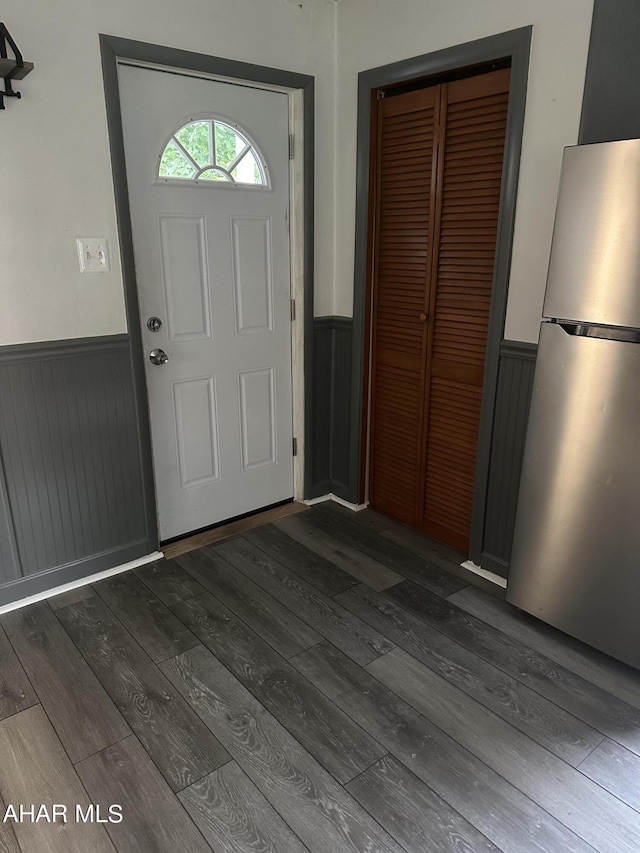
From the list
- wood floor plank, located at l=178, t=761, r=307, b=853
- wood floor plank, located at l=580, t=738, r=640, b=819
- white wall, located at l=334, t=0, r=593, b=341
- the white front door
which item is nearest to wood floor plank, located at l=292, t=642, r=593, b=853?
wood floor plank, located at l=580, t=738, r=640, b=819

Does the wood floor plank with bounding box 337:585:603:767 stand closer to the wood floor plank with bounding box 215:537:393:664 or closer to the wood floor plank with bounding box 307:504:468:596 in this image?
the wood floor plank with bounding box 215:537:393:664

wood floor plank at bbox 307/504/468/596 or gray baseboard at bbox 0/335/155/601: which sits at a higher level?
gray baseboard at bbox 0/335/155/601

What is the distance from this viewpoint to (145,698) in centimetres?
187

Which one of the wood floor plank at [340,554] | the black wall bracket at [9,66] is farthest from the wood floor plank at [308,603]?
the black wall bracket at [9,66]

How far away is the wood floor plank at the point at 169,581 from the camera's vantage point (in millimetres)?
2385

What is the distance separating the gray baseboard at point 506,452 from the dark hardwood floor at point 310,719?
0.19 m

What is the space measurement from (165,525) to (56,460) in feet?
2.06

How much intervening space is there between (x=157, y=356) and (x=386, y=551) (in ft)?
4.40

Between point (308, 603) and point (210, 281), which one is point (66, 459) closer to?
point (210, 281)

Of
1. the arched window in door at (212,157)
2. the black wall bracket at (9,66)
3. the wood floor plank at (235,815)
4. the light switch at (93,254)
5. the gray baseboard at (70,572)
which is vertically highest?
the black wall bracket at (9,66)

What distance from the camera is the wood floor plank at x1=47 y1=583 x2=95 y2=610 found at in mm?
2326

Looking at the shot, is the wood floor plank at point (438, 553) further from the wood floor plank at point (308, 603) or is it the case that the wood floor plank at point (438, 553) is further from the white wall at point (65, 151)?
A: the white wall at point (65, 151)

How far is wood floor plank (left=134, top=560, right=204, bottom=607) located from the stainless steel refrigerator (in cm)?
131

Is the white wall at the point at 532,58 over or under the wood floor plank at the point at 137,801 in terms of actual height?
over
